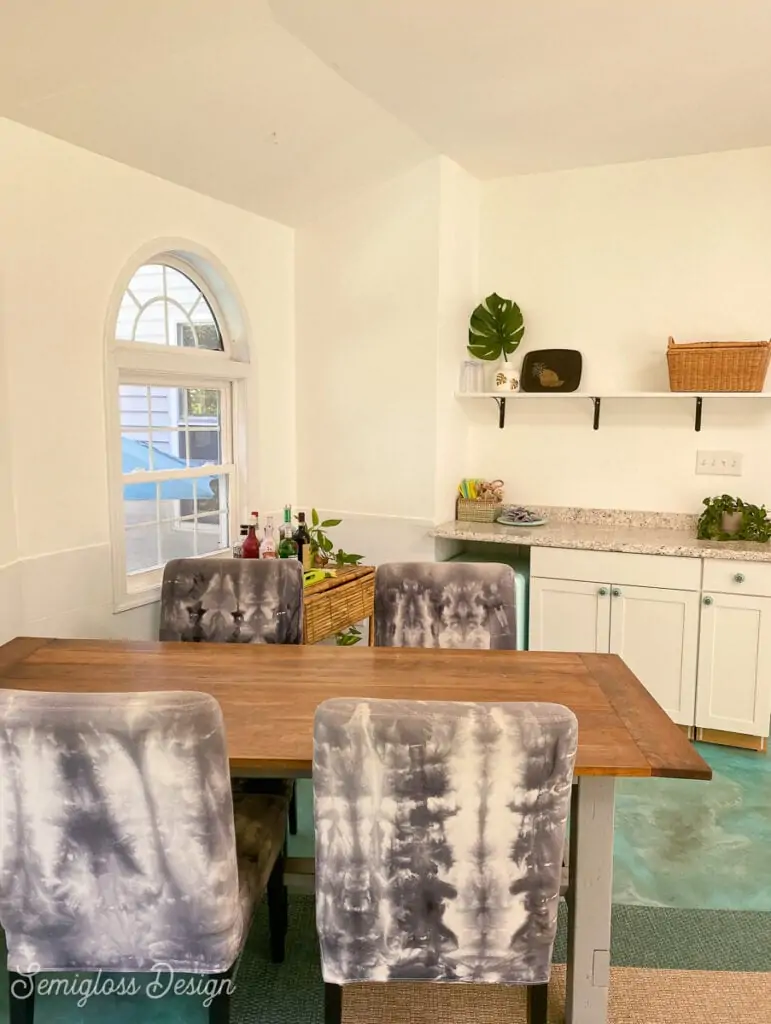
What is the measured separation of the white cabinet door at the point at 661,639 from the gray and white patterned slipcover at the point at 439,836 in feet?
6.80

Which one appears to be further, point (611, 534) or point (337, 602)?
point (611, 534)

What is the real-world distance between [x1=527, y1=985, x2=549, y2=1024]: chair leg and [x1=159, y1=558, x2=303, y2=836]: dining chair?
109 centimetres

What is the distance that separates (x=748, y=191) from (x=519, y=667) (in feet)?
8.66

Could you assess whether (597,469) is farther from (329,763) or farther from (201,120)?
(329,763)

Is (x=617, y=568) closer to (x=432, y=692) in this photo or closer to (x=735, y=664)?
(x=735, y=664)

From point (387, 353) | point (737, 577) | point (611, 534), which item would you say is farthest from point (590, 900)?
point (387, 353)

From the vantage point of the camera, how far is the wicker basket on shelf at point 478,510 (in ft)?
13.2

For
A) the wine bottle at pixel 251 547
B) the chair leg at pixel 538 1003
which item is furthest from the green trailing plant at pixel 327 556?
the chair leg at pixel 538 1003

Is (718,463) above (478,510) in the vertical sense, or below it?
above

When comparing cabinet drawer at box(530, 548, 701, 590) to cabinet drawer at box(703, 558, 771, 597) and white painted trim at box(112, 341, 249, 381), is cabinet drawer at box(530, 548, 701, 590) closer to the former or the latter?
cabinet drawer at box(703, 558, 771, 597)

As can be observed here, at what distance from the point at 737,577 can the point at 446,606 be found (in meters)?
1.42

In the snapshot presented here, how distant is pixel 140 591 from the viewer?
320cm

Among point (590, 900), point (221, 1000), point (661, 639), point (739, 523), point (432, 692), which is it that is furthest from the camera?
point (739, 523)

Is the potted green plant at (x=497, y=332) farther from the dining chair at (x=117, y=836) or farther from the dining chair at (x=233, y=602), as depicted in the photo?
the dining chair at (x=117, y=836)
